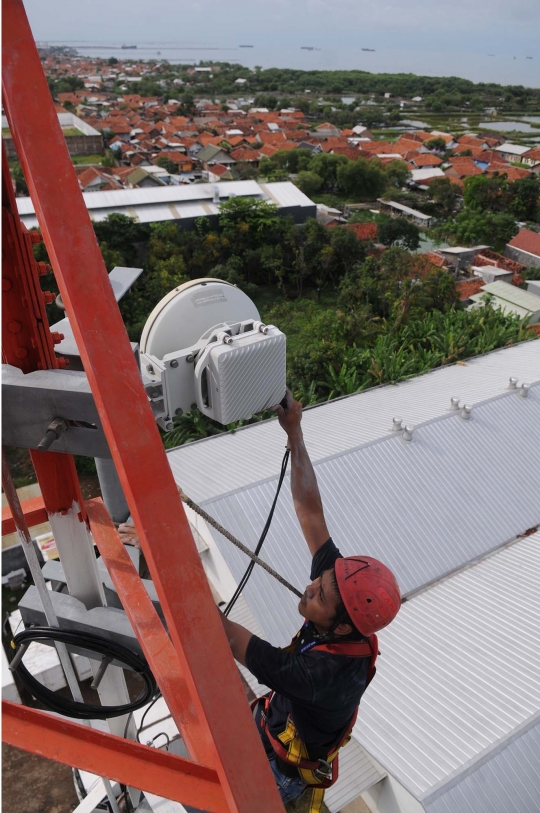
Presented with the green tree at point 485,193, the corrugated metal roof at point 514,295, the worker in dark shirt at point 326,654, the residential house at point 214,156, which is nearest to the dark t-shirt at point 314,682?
the worker in dark shirt at point 326,654

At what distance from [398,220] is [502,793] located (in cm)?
2634

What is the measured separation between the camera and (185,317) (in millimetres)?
2766

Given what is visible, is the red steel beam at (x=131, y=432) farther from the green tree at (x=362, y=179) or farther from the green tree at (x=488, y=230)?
the green tree at (x=362, y=179)

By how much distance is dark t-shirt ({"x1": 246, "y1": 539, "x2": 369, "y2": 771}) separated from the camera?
2.16 metres

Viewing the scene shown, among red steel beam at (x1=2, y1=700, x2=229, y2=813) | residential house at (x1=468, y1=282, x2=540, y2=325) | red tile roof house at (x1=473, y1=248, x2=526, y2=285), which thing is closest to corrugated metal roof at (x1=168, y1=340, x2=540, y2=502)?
residential house at (x1=468, y1=282, x2=540, y2=325)

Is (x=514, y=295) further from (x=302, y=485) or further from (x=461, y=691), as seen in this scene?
(x=302, y=485)

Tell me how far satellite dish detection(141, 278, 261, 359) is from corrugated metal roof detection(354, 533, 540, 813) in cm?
527

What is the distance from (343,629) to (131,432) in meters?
1.40

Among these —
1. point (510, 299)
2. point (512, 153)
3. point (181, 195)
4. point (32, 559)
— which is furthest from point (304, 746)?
point (512, 153)

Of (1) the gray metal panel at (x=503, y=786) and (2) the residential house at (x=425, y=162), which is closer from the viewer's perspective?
(1) the gray metal panel at (x=503, y=786)

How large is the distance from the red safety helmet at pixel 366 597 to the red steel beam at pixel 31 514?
1507 millimetres

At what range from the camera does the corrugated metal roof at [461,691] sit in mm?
5617

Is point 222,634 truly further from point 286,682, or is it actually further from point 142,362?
point 142,362

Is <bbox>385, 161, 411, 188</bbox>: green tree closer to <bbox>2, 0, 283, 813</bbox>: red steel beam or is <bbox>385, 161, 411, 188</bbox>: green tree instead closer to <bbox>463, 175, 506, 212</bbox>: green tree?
<bbox>463, 175, 506, 212</bbox>: green tree
